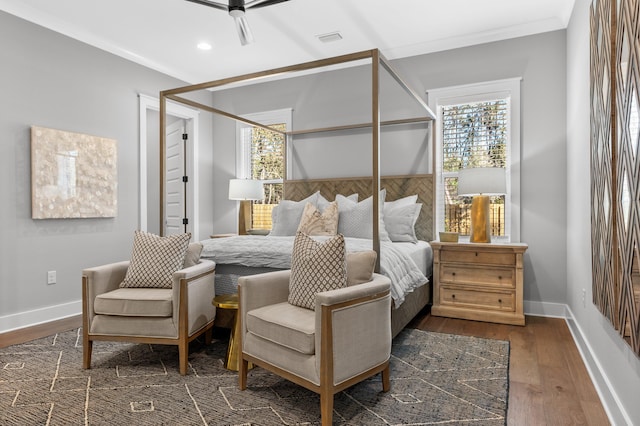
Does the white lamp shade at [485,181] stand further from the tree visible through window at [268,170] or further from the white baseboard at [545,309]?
the tree visible through window at [268,170]

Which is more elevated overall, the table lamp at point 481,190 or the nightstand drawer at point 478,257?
the table lamp at point 481,190

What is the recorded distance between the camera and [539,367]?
105 inches

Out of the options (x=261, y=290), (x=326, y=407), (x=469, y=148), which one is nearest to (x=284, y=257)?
(x=261, y=290)

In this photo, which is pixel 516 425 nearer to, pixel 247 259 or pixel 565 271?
pixel 247 259

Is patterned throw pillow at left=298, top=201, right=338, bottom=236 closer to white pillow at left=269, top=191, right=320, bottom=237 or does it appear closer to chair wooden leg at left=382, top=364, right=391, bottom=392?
white pillow at left=269, top=191, right=320, bottom=237

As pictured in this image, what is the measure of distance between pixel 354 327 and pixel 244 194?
342 cm

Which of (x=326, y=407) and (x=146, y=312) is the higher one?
(x=146, y=312)

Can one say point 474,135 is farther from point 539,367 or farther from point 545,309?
point 539,367

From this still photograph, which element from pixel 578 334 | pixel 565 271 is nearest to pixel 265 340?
pixel 578 334

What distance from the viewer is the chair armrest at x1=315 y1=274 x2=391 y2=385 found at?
1909 mm

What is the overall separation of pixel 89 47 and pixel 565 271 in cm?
523

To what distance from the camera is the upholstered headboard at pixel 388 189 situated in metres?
4.32

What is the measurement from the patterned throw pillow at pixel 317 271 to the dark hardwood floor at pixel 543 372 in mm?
1099

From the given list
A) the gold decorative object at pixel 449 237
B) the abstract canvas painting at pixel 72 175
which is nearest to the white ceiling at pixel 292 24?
the abstract canvas painting at pixel 72 175
